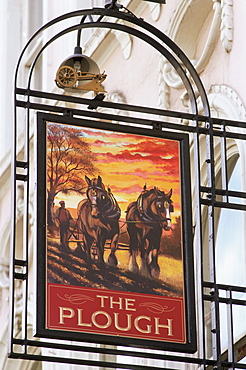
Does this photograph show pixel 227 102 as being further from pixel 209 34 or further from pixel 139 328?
pixel 139 328

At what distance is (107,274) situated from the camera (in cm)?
908

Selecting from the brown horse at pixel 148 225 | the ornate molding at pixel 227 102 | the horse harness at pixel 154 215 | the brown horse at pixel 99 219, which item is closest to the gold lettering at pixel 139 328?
the brown horse at pixel 148 225

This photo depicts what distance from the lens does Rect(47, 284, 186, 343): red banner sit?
28.9ft

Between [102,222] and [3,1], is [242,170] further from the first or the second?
[3,1]

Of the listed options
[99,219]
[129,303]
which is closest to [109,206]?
[99,219]

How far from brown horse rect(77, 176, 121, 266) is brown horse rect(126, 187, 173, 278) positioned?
0.40ft

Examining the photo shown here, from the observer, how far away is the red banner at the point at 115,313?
8.80m

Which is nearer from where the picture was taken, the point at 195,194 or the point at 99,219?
the point at 99,219

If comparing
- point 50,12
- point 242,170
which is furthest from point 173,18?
point 50,12

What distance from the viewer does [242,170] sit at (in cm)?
1091

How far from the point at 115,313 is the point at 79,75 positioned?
7.61 ft

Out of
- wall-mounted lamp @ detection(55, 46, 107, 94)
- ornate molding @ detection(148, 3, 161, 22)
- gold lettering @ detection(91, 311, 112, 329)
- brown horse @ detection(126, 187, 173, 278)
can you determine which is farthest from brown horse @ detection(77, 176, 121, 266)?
ornate molding @ detection(148, 3, 161, 22)

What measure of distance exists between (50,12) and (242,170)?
9.57 meters

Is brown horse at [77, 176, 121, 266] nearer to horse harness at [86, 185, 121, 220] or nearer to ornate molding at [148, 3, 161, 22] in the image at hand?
horse harness at [86, 185, 121, 220]
